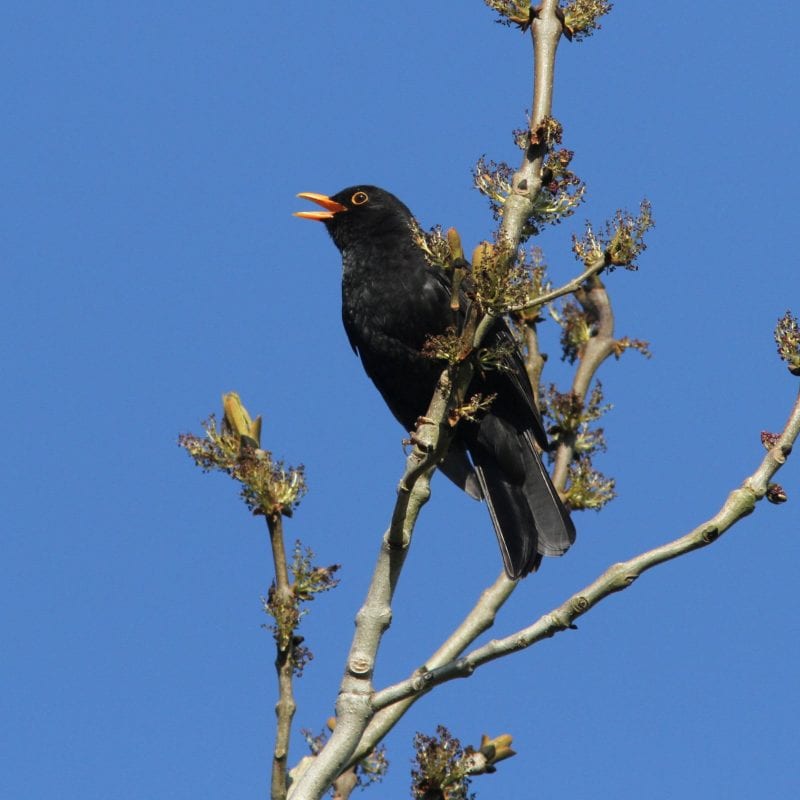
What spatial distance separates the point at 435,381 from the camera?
677cm

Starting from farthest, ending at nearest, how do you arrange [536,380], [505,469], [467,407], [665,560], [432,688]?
[505,469], [536,380], [467,407], [432,688], [665,560]

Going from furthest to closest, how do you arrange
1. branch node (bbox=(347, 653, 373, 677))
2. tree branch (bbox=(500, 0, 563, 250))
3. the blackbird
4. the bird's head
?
the bird's head, the blackbird, tree branch (bbox=(500, 0, 563, 250)), branch node (bbox=(347, 653, 373, 677))

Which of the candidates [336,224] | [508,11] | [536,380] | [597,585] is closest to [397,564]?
[597,585]

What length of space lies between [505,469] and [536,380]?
3.78ft

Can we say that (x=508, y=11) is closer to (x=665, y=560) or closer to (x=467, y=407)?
(x=467, y=407)

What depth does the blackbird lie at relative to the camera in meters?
6.40

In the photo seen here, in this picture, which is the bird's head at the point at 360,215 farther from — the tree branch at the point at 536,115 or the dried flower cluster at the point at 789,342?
the dried flower cluster at the point at 789,342

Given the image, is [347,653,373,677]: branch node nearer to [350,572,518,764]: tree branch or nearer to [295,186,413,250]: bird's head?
[350,572,518,764]: tree branch

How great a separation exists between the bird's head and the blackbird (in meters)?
0.16

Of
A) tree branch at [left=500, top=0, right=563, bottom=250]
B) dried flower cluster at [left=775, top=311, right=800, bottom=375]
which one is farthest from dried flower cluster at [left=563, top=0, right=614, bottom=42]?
dried flower cluster at [left=775, top=311, right=800, bottom=375]

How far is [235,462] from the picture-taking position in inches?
157

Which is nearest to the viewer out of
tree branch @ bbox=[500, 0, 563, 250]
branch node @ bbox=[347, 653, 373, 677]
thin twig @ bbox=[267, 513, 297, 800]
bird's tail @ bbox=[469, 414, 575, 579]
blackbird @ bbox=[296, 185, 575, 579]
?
thin twig @ bbox=[267, 513, 297, 800]

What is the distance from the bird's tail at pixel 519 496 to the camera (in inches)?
243

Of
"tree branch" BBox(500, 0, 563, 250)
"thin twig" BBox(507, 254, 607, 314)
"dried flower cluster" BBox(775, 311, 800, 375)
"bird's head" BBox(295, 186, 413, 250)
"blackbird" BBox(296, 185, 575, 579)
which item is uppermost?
"bird's head" BBox(295, 186, 413, 250)
